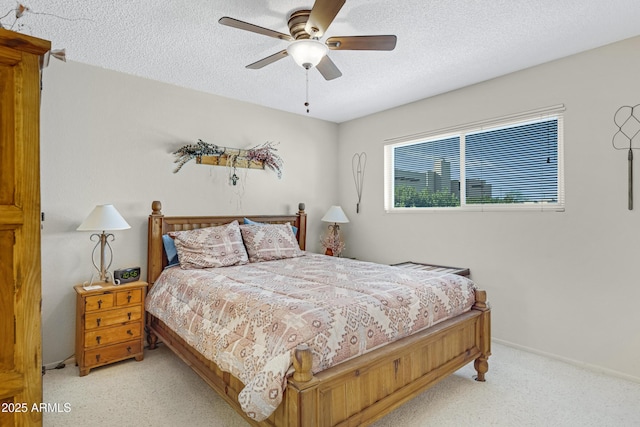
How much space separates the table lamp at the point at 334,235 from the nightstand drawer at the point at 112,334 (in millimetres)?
2411

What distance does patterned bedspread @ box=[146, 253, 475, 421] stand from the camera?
5.57 feet

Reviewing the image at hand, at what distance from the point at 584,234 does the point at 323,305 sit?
2417mm

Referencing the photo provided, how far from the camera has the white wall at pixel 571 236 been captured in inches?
107

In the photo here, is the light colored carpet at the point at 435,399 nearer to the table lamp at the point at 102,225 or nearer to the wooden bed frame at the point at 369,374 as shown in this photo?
the wooden bed frame at the point at 369,374

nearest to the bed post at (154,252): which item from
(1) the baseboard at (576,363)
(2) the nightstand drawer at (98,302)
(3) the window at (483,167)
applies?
(2) the nightstand drawer at (98,302)

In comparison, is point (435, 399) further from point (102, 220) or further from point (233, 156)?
point (233, 156)

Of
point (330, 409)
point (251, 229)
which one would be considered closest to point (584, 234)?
point (330, 409)

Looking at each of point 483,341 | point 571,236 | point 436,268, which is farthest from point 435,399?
point 571,236

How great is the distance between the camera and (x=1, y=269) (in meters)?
0.89

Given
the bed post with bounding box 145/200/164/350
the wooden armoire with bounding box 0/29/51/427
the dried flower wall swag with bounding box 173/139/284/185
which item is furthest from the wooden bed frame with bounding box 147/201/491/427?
the dried flower wall swag with bounding box 173/139/284/185

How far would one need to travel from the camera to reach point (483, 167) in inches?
145

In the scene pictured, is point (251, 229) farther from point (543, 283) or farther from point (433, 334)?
point (543, 283)

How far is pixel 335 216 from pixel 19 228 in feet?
12.6

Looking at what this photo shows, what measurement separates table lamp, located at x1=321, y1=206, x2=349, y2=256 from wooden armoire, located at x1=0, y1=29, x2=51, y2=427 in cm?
378
